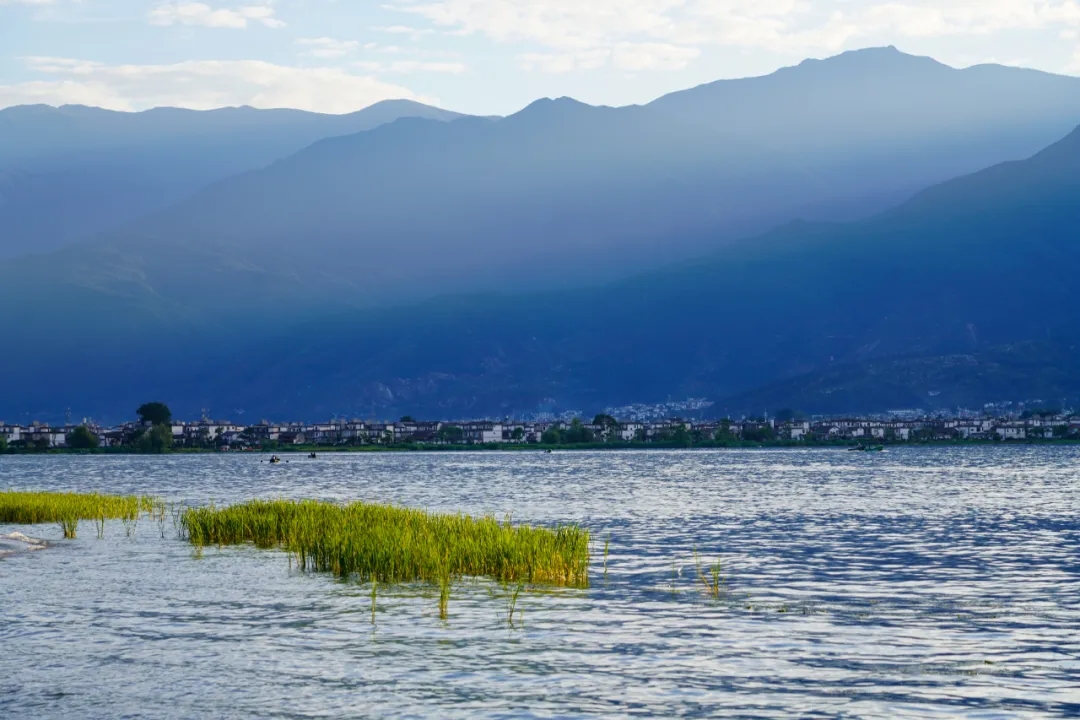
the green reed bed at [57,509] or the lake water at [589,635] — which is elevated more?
the green reed bed at [57,509]

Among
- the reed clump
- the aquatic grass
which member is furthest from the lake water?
the reed clump

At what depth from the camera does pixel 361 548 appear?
46.0 metres

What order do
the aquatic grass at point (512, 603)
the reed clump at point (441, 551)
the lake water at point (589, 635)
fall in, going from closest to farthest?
the lake water at point (589, 635) < the aquatic grass at point (512, 603) < the reed clump at point (441, 551)

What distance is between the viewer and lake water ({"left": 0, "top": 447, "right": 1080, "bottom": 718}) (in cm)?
2645

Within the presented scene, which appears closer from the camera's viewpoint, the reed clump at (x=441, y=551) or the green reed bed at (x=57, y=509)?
the reed clump at (x=441, y=551)

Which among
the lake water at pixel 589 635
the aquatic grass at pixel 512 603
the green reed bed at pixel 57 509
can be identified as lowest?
the lake water at pixel 589 635

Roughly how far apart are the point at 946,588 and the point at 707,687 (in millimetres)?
18216

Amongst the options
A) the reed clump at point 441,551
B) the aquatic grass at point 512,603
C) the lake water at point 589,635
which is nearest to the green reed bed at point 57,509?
the lake water at point 589,635

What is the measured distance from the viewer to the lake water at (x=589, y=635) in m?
26.5

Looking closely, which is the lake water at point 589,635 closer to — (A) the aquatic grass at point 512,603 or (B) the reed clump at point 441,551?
(A) the aquatic grass at point 512,603

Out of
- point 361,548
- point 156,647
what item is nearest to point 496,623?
point 156,647

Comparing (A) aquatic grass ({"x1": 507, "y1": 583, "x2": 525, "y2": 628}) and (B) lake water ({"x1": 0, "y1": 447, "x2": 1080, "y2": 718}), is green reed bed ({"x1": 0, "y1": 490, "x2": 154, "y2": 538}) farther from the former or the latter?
(A) aquatic grass ({"x1": 507, "y1": 583, "x2": 525, "y2": 628})

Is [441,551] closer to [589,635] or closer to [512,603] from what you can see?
[512,603]

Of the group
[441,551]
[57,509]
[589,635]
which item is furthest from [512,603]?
[57,509]
